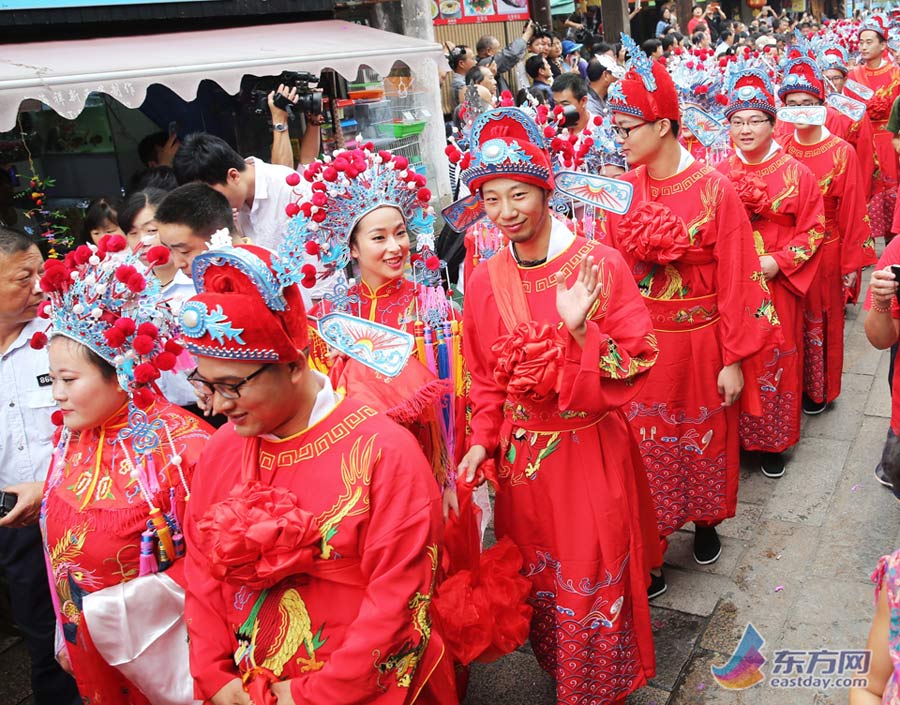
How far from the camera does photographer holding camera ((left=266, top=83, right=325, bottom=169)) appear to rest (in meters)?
5.88

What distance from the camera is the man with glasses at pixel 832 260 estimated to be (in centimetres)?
527

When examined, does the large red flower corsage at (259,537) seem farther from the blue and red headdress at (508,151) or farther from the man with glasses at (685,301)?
the man with glasses at (685,301)

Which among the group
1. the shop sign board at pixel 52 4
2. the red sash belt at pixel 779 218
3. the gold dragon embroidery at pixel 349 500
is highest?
the shop sign board at pixel 52 4

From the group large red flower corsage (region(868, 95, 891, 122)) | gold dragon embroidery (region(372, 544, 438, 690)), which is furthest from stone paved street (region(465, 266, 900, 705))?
large red flower corsage (region(868, 95, 891, 122))

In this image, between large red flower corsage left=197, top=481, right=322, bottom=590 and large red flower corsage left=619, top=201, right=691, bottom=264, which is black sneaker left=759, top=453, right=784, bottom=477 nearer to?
large red flower corsage left=619, top=201, right=691, bottom=264

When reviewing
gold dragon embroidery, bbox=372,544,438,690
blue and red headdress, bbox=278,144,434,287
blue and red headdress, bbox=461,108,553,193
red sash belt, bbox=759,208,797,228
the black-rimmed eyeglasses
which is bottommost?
gold dragon embroidery, bbox=372,544,438,690

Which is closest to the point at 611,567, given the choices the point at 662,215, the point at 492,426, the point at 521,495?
the point at 521,495

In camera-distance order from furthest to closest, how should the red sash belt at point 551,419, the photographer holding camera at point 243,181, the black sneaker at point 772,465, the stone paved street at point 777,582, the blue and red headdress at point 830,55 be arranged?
the blue and red headdress at point 830,55 < the black sneaker at point 772,465 < the photographer holding camera at point 243,181 < the stone paved street at point 777,582 < the red sash belt at point 551,419

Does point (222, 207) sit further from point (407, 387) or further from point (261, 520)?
point (261, 520)

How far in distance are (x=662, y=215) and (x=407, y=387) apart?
1.33 m

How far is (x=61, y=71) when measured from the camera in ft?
18.9

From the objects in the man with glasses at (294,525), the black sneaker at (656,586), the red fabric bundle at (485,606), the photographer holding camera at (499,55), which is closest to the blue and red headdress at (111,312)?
the man with glasses at (294,525)

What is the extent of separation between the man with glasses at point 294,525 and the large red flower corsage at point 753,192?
10.5ft

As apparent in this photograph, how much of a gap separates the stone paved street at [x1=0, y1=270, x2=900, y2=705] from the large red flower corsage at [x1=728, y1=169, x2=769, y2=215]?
1401 millimetres
